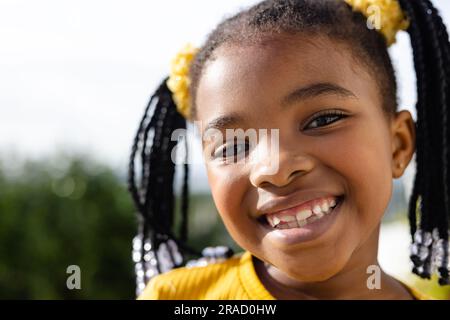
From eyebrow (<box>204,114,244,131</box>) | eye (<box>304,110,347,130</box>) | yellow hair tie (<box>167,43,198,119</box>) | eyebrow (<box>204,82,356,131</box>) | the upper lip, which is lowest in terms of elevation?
the upper lip

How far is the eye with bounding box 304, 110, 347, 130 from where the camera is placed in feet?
4.81

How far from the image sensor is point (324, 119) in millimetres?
1480

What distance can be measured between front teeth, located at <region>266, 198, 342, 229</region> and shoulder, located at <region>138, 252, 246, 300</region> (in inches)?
15.1

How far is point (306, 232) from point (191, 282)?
0.48 metres

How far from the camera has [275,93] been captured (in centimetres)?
144

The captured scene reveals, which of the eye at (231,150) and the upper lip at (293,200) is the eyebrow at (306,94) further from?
the upper lip at (293,200)

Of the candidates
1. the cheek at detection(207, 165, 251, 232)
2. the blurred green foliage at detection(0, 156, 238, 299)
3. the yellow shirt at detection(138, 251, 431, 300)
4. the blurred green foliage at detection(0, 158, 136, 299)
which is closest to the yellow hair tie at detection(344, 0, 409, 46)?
the cheek at detection(207, 165, 251, 232)

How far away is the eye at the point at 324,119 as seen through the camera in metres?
1.47

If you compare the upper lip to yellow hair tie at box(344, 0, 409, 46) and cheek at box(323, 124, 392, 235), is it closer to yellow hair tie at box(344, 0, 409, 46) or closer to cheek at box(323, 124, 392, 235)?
cheek at box(323, 124, 392, 235)

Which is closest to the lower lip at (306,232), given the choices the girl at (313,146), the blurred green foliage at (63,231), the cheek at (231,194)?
the girl at (313,146)

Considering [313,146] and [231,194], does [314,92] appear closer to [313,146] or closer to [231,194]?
[313,146]
